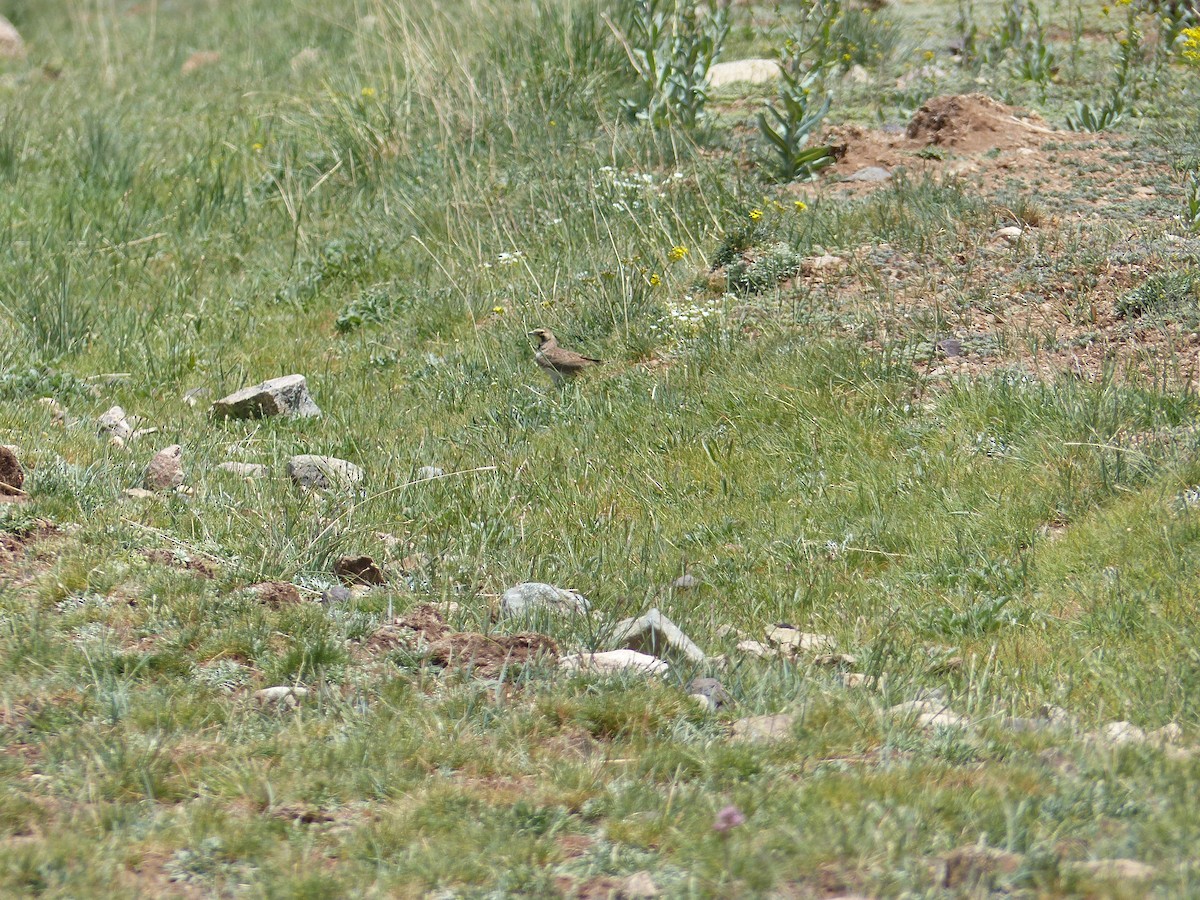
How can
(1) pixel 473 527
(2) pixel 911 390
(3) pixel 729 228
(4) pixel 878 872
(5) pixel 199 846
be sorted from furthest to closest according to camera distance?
(3) pixel 729 228 < (2) pixel 911 390 < (1) pixel 473 527 < (5) pixel 199 846 < (4) pixel 878 872

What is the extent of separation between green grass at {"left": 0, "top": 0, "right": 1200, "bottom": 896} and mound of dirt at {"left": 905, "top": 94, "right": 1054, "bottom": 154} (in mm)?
458

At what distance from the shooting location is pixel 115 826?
9.26 ft

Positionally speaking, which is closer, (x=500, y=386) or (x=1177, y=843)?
(x=1177, y=843)

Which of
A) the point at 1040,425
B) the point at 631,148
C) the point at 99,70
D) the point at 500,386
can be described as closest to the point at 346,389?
the point at 500,386

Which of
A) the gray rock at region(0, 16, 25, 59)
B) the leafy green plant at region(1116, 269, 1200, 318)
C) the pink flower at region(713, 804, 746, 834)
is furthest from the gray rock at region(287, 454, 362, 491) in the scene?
the gray rock at region(0, 16, 25, 59)

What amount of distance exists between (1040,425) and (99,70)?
10.1 m

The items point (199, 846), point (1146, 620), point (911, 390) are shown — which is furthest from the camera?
point (911, 390)

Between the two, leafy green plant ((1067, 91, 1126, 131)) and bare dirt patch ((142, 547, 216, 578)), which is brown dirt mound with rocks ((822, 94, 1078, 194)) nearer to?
leafy green plant ((1067, 91, 1126, 131))

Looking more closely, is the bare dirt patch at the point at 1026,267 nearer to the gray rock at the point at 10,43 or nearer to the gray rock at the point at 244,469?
the gray rock at the point at 244,469

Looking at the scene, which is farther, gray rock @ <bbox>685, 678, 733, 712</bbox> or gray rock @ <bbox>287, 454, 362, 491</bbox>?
gray rock @ <bbox>287, 454, 362, 491</bbox>

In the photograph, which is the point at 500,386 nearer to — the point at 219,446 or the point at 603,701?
the point at 219,446

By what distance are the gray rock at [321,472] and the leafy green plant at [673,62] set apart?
3.68 m

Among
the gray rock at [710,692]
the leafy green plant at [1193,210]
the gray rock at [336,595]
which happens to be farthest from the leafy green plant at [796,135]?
the gray rock at [710,692]

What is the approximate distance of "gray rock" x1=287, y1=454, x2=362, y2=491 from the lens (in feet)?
16.5
